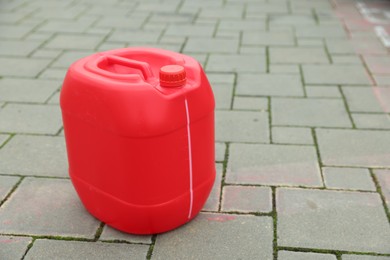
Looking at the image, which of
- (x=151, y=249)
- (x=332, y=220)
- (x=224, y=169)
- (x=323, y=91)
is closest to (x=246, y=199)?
(x=224, y=169)

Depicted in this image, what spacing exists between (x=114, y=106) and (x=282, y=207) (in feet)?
3.38

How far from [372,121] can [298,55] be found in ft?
4.36

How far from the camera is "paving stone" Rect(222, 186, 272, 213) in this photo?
2.57 m

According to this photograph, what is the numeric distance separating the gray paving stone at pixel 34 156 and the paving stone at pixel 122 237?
592 millimetres

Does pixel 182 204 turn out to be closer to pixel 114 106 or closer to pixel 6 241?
pixel 114 106

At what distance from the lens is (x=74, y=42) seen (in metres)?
4.91

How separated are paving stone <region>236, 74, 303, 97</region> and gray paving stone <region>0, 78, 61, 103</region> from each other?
142 centimetres

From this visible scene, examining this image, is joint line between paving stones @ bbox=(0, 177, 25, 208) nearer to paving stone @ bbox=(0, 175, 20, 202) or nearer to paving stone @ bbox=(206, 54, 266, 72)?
paving stone @ bbox=(0, 175, 20, 202)

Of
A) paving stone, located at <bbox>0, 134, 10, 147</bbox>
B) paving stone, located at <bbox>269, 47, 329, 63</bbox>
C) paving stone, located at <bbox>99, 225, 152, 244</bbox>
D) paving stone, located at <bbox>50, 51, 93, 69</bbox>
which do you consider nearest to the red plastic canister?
paving stone, located at <bbox>99, 225, 152, 244</bbox>

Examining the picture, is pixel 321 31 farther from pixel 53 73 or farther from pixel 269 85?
pixel 53 73

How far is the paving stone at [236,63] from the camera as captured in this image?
14.1 feet

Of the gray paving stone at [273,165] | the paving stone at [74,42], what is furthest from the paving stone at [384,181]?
the paving stone at [74,42]

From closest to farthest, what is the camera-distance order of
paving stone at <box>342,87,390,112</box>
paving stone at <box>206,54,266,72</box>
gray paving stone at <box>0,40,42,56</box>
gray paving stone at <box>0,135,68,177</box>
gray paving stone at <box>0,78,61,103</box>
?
gray paving stone at <box>0,135,68,177</box> → paving stone at <box>342,87,390,112</box> → gray paving stone at <box>0,78,61,103</box> → paving stone at <box>206,54,266,72</box> → gray paving stone at <box>0,40,42,56</box>

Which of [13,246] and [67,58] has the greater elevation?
[13,246]
